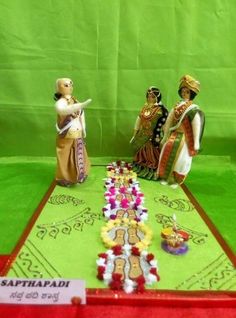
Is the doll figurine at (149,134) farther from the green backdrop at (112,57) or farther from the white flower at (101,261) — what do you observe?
the white flower at (101,261)

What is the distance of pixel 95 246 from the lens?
64.0 inches

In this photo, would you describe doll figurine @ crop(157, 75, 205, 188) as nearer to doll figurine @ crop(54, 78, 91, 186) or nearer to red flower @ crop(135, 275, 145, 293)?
doll figurine @ crop(54, 78, 91, 186)

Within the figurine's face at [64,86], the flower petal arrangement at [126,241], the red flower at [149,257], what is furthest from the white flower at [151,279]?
the figurine's face at [64,86]

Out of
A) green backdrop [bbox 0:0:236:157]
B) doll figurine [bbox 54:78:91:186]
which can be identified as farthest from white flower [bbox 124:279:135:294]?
green backdrop [bbox 0:0:236:157]

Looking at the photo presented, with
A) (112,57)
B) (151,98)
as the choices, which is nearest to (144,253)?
(151,98)

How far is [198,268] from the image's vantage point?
1.47m

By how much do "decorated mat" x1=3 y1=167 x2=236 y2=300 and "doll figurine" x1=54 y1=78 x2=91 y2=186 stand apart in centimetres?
13

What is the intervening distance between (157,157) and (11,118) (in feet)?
4.29

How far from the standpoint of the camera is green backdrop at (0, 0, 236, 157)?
267 centimetres

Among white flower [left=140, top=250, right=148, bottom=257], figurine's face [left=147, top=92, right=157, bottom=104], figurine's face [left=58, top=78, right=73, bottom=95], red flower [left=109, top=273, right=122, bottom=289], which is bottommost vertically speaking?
white flower [left=140, top=250, right=148, bottom=257]

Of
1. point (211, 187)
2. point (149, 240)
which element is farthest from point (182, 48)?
point (149, 240)

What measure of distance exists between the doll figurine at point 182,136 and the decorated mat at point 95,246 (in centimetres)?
19

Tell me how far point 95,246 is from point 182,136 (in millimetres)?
1082

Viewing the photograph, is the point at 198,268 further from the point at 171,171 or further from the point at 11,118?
the point at 11,118
